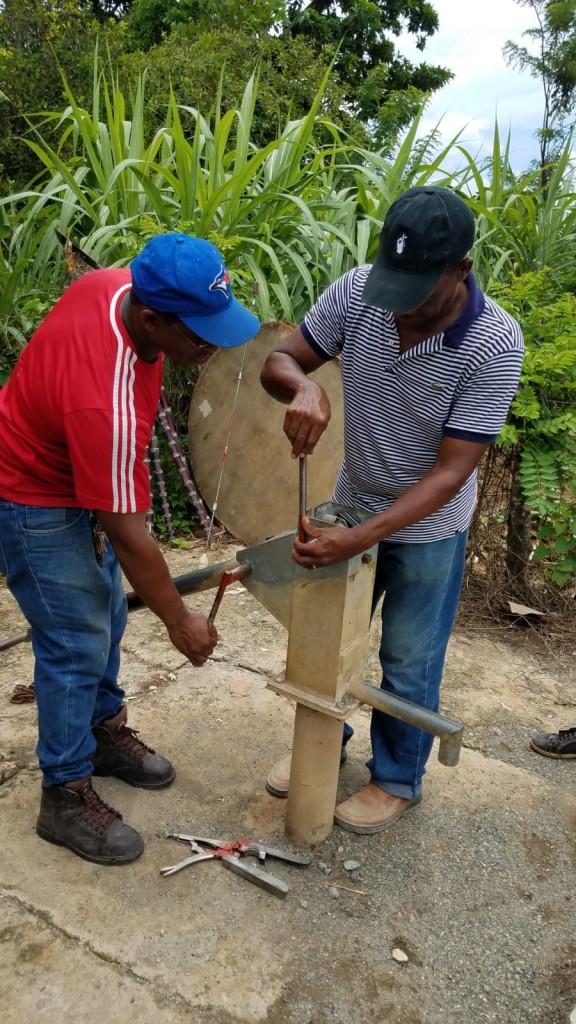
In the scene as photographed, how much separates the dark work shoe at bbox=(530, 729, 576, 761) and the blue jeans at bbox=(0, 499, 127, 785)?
1.62m

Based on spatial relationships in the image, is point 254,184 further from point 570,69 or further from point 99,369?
point 570,69

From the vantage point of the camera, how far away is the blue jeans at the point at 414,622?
2.01 metres

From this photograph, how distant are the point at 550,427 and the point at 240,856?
2.15 m

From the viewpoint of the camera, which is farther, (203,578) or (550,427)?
(550,427)

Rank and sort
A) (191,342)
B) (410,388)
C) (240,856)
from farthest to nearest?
(240,856) → (410,388) → (191,342)

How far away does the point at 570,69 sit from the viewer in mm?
16266

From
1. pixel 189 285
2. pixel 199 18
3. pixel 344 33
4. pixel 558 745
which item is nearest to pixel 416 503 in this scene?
pixel 189 285

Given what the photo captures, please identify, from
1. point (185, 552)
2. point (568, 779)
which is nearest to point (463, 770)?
point (568, 779)

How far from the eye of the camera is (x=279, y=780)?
231 cm

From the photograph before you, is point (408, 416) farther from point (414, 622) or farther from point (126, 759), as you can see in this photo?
point (126, 759)

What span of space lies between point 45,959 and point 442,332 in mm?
1709

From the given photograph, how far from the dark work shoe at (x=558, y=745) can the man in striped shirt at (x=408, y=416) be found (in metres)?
0.69

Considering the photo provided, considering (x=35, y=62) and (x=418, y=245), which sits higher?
(x=35, y=62)

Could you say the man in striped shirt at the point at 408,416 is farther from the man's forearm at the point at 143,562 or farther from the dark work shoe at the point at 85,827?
the dark work shoe at the point at 85,827
